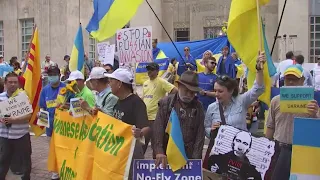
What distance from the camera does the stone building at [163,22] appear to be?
19.4 m

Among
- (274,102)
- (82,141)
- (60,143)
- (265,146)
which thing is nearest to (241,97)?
(274,102)

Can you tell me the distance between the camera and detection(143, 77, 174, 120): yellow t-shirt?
330 inches

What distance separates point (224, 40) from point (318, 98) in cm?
1114

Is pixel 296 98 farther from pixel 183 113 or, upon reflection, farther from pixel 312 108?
pixel 183 113

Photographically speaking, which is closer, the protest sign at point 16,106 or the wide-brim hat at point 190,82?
the wide-brim hat at point 190,82

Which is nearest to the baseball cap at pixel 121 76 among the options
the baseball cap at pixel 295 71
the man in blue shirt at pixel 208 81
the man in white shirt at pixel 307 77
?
the baseball cap at pixel 295 71

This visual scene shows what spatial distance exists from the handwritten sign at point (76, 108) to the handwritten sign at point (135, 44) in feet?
9.46

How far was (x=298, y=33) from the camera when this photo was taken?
63.5ft

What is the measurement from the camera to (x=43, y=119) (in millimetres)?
Answer: 7707

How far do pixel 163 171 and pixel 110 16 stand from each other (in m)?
4.13

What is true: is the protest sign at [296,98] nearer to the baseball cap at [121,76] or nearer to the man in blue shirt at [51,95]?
the baseball cap at [121,76]

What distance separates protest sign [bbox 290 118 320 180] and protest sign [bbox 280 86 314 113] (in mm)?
124

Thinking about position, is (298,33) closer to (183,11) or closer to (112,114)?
(183,11)

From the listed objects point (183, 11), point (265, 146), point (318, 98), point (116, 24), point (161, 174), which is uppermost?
point (183, 11)
